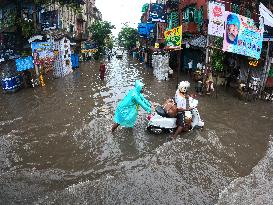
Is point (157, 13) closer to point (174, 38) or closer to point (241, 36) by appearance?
point (174, 38)

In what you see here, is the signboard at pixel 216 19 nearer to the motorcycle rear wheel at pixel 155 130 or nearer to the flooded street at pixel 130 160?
the flooded street at pixel 130 160

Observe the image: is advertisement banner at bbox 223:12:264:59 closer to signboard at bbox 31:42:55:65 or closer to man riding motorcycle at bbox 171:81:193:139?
man riding motorcycle at bbox 171:81:193:139

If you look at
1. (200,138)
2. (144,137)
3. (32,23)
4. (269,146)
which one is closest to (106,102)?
(144,137)

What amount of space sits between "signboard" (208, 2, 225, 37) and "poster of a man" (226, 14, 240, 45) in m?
0.25

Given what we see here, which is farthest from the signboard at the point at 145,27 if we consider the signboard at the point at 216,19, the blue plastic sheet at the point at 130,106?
the blue plastic sheet at the point at 130,106

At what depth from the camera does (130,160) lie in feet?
25.1

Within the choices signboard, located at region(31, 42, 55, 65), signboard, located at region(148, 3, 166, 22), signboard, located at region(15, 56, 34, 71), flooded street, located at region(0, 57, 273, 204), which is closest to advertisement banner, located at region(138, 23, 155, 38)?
signboard, located at region(148, 3, 166, 22)

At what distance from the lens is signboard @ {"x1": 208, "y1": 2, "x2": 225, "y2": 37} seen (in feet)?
40.9

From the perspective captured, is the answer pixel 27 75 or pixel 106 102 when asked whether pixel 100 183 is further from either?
pixel 27 75

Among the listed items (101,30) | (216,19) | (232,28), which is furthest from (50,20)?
(101,30)

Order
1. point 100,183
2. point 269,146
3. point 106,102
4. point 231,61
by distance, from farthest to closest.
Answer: point 231,61 → point 106,102 → point 269,146 → point 100,183

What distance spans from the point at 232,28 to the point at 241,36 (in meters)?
0.51

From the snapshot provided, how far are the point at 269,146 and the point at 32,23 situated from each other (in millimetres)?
16938

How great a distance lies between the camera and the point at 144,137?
9180 millimetres
